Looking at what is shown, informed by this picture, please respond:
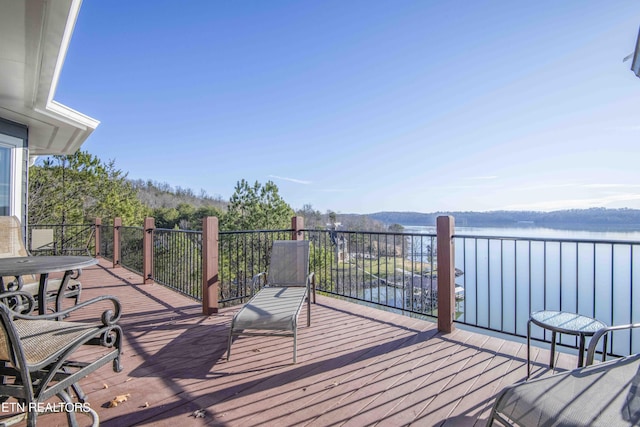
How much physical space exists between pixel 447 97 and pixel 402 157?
9.13 metres

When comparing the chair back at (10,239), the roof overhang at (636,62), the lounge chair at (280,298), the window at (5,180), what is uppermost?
→ the roof overhang at (636,62)

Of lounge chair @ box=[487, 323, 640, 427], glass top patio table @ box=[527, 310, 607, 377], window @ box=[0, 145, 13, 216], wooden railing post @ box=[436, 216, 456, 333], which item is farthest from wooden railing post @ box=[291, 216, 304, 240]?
window @ box=[0, 145, 13, 216]

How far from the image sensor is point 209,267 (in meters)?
4.06

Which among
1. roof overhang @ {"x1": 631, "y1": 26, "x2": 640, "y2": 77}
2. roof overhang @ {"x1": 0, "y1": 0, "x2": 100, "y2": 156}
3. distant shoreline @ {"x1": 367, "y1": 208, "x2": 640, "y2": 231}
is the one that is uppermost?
roof overhang @ {"x1": 0, "y1": 0, "x2": 100, "y2": 156}

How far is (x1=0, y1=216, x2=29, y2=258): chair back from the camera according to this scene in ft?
11.1

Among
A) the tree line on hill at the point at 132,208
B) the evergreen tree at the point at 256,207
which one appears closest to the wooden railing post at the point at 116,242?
the tree line on hill at the point at 132,208

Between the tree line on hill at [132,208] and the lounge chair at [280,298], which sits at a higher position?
the tree line on hill at [132,208]

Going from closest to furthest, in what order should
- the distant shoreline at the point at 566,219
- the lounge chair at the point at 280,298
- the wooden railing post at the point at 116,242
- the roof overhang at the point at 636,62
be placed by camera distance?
the roof overhang at the point at 636,62
the lounge chair at the point at 280,298
the distant shoreline at the point at 566,219
the wooden railing post at the point at 116,242

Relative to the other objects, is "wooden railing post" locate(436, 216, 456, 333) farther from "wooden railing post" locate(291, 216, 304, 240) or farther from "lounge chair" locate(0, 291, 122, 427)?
"lounge chair" locate(0, 291, 122, 427)

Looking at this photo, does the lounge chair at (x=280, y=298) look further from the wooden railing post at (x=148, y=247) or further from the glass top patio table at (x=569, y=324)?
the wooden railing post at (x=148, y=247)

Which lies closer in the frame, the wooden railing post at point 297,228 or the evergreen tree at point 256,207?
the wooden railing post at point 297,228

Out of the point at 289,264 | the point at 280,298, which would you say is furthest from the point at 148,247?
the point at 280,298

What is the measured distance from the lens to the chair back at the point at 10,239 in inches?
133

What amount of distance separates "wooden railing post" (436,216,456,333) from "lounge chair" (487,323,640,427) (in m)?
1.76
